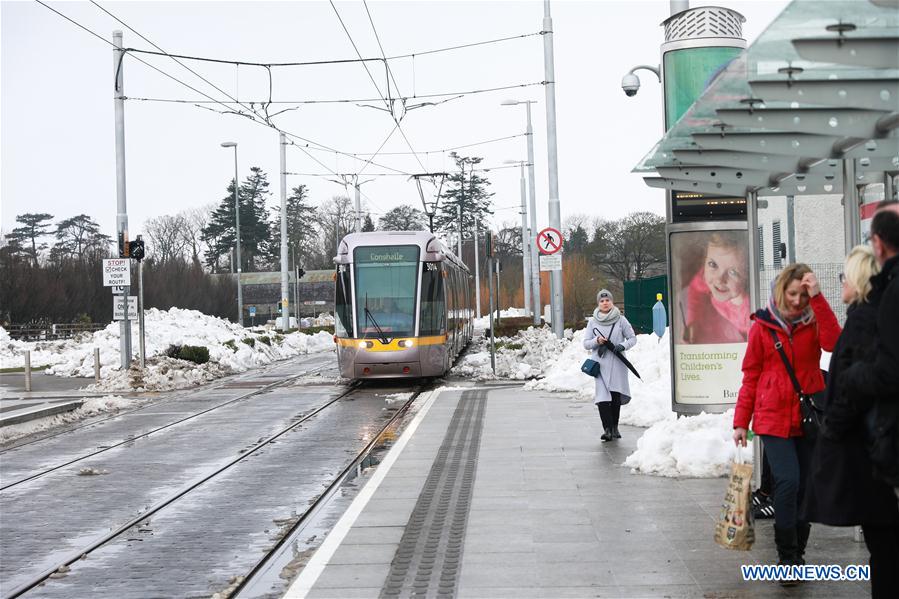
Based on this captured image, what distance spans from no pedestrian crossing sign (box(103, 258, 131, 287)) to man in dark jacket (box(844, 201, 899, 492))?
2276 centimetres

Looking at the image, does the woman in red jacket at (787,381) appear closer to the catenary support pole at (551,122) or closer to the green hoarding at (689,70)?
the green hoarding at (689,70)

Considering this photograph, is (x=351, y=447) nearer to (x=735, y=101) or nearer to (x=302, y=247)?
(x=735, y=101)

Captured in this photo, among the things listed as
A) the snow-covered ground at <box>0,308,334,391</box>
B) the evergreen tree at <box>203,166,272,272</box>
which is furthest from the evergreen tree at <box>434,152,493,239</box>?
the snow-covered ground at <box>0,308,334,391</box>

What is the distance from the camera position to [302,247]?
329ft

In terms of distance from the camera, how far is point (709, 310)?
10906 millimetres

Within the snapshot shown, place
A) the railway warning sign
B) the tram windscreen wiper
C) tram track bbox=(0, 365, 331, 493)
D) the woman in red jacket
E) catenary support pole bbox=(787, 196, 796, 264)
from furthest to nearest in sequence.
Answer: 1. the railway warning sign
2. the tram windscreen wiper
3. tram track bbox=(0, 365, 331, 493)
4. catenary support pole bbox=(787, 196, 796, 264)
5. the woman in red jacket

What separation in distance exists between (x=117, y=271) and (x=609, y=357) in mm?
16296

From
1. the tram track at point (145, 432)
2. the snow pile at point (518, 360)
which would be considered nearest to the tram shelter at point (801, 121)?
the tram track at point (145, 432)

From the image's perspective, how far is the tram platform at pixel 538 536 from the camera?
6324 mm

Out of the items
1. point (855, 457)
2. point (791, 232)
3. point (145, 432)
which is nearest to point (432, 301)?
point (145, 432)

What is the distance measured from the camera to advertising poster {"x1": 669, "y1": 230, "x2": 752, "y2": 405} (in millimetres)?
10867

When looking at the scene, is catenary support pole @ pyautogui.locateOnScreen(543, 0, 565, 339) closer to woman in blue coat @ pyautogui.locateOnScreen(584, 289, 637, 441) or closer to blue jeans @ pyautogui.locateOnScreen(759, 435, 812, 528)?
woman in blue coat @ pyautogui.locateOnScreen(584, 289, 637, 441)

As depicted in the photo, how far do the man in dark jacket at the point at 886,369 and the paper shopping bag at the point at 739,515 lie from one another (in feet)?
5.42

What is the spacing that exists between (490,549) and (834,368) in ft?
10.3
